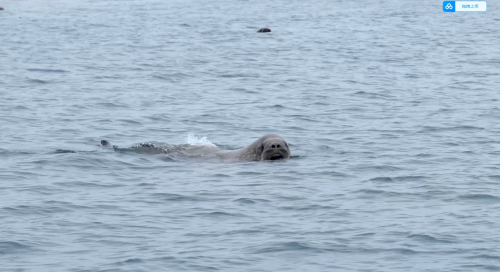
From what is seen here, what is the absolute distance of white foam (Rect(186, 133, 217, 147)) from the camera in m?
21.6

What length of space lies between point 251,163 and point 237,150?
0.88 metres

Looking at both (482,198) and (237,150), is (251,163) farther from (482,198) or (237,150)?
(482,198)

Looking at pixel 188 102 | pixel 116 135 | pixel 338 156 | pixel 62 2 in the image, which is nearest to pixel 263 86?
pixel 188 102

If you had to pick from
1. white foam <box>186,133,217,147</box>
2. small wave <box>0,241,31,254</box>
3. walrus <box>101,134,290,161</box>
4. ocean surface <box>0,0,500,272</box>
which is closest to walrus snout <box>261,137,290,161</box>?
walrus <box>101,134,290,161</box>

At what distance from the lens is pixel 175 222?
15.3 meters

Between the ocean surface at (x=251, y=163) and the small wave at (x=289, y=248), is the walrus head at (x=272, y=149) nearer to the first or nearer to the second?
the ocean surface at (x=251, y=163)

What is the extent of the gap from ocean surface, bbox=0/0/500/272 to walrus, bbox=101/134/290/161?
0.35 metres

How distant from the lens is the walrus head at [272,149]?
19891 millimetres

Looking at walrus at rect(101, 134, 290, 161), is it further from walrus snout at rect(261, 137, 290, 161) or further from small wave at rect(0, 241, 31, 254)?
small wave at rect(0, 241, 31, 254)

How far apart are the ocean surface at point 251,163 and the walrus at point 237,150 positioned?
35 cm

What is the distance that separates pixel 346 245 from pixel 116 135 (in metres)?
10.2

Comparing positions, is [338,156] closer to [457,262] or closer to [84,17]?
[457,262]

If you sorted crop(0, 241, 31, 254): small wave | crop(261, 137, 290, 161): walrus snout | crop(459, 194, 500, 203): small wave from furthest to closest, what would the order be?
crop(261, 137, 290, 161): walrus snout
crop(459, 194, 500, 203): small wave
crop(0, 241, 31, 254): small wave

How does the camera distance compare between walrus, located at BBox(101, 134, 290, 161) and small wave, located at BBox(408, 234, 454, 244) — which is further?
walrus, located at BBox(101, 134, 290, 161)
